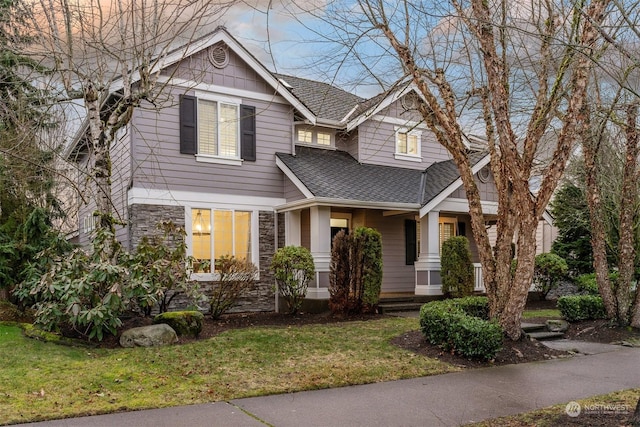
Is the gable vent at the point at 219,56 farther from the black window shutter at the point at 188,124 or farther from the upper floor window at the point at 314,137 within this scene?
the upper floor window at the point at 314,137

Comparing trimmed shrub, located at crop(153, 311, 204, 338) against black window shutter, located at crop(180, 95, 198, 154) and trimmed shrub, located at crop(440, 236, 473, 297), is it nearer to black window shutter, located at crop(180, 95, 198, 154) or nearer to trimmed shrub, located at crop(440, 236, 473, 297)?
black window shutter, located at crop(180, 95, 198, 154)

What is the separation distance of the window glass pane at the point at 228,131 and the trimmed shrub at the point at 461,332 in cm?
697

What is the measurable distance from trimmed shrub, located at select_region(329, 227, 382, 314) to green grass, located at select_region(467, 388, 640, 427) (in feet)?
21.8

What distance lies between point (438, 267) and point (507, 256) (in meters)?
5.98

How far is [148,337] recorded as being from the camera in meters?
8.50

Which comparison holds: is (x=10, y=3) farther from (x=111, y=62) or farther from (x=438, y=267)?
(x=438, y=267)

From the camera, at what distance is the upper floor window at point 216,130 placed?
12883 mm

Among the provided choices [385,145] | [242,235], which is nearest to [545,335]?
[242,235]

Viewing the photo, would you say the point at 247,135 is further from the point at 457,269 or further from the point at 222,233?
the point at 457,269

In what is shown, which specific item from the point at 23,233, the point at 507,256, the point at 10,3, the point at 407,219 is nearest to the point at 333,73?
the point at 507,256

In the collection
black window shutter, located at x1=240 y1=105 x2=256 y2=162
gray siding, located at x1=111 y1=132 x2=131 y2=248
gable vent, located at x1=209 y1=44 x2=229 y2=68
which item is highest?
gable vent, located at x1=209 y1=44 x2=229 y2=68

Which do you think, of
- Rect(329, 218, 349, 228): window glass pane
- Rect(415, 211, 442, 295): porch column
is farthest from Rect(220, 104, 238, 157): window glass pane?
Rect(415, 211, 442, 295): porch column

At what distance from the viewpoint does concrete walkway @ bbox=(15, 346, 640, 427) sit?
4922 mm

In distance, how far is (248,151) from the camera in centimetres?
1373
